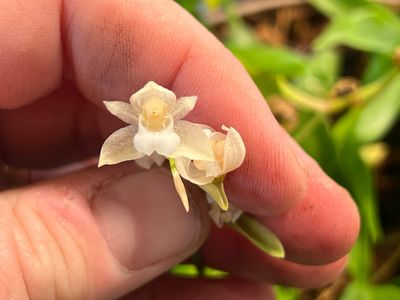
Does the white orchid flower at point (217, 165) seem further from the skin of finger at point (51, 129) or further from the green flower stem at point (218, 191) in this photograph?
the skin of finger at point (51, 129)

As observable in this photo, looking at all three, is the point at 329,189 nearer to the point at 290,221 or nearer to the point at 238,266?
the point at 290,221

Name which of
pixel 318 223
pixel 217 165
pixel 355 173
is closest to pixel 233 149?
pixel 217 165

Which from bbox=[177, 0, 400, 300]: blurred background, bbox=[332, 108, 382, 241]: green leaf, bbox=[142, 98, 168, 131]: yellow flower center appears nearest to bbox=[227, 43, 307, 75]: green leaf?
bbox=[177, 0, 400, 300]: blurred background

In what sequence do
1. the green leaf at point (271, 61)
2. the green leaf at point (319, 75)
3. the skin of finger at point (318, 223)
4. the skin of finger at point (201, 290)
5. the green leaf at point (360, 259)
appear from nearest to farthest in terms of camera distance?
1. the skin of finger at point (318, 223)
2. the skin of finger at point (201, 290)
3. the green leaf at point (360, 259)
4. the green leaf at point (271, 61)
5. the green leaf at point (319, 75)

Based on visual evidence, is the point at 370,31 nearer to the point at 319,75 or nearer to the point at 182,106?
the point at 319,75

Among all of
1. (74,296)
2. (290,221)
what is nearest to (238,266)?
(290,221)

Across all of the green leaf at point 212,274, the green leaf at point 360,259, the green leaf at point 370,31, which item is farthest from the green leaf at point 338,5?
the green leaf at point 212,274

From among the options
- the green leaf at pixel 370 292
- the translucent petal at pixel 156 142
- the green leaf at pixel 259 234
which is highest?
the translucent petal at pixel 156 142

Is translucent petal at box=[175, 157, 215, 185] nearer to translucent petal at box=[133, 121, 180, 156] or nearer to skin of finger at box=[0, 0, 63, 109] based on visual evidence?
translucent petal at box=[133, 121, 180, 156]
